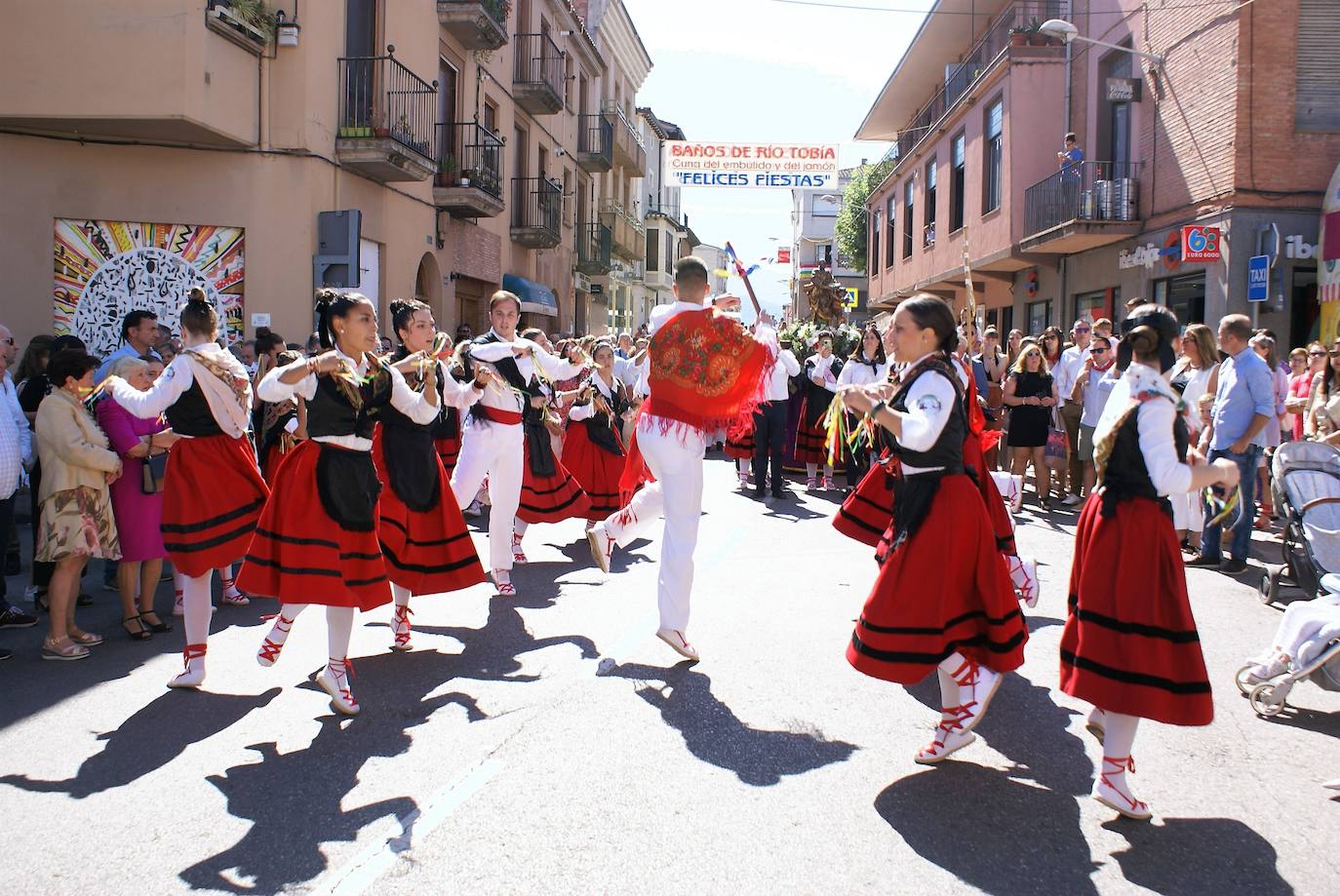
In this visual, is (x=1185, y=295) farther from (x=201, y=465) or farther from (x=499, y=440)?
(x=201, y=465)

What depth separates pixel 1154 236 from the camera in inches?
671

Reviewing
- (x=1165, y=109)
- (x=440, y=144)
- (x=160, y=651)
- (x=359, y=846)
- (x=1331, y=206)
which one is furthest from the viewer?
(x=440, y=144)

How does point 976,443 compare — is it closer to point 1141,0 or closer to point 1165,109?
point 1165,109

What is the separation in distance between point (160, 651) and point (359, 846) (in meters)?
3.03

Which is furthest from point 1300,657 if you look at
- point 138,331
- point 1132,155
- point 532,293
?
point 532,293

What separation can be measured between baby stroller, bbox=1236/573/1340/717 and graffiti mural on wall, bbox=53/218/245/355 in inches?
516

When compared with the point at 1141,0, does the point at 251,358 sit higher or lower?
lower

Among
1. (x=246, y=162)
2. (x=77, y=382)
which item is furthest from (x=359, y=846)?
(x=246, y=162)

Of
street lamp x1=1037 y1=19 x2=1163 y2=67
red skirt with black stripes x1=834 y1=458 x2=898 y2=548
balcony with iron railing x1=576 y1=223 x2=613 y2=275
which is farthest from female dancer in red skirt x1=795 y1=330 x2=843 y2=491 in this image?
balcony with iron railing x1=576 y1=223 x2=613 y2=275

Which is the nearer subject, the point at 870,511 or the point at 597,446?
the point at 870,511

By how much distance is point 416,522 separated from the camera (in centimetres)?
583

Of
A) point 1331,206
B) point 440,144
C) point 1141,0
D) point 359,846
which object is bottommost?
point 359,846

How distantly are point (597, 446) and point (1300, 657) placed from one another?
618 cm

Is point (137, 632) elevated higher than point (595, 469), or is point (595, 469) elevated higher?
point (595, 469)
